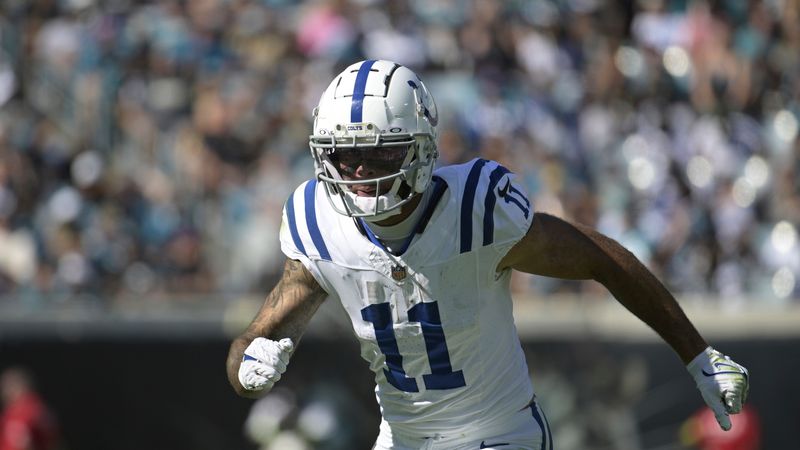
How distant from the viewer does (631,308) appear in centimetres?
Result: 422

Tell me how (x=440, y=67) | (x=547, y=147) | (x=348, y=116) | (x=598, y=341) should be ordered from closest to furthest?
(x=348, y=116)
(x=598, y=341)
(x=547, y=147)
(x=440, y=67)

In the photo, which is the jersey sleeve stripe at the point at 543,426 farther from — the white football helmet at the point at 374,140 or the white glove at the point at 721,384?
the white football helmet at the point at 374,140

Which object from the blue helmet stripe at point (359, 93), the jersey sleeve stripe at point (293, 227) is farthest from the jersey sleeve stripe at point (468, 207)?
the jersey sleeve stripe at point (293, 227)

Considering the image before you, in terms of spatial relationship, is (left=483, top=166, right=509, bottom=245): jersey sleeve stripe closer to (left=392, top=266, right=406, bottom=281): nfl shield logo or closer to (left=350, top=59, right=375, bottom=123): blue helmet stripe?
(left=392, top=266, right=406, bottom=281): nfl shield logo

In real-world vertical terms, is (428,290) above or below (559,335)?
above

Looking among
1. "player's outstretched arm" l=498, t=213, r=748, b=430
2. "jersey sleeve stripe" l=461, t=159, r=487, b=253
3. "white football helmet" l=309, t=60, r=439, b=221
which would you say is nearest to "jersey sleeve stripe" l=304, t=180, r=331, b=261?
"white football helmet" l=309, t=60, r=439, b=221

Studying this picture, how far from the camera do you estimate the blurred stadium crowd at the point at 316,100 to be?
9.83 m

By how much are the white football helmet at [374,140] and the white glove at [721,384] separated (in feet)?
3.45

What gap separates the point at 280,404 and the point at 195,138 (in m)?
2.98

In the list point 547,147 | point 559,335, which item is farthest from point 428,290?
point 547,147

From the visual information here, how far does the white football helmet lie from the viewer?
4.00m

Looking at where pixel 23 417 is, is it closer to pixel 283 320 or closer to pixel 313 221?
pixel 283 320

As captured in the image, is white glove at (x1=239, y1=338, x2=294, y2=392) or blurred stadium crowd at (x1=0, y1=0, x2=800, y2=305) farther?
blurred stadium crowd at (x1=0, y1=0, x2=800, y2=305)

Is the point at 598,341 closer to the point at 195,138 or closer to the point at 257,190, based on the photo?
the point at 257,190
